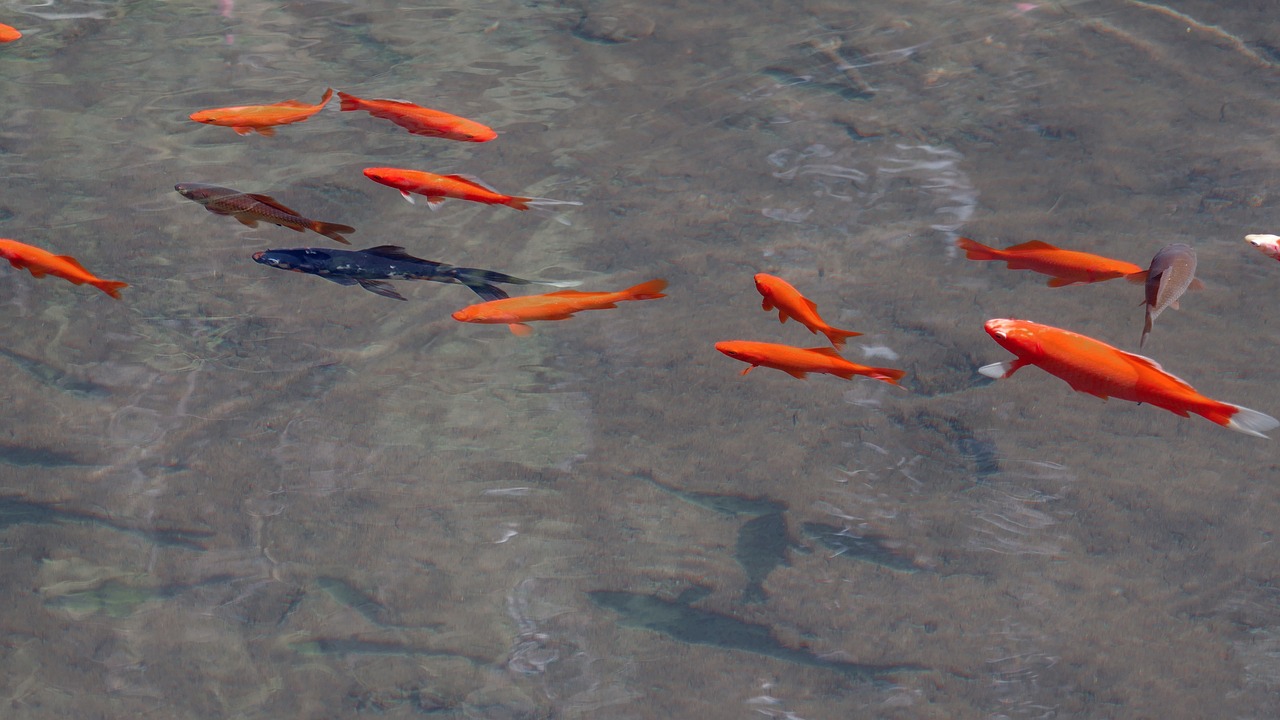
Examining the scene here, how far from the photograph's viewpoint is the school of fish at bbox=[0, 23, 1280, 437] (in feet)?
8.73

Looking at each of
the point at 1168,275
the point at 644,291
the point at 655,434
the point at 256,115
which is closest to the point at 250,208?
the point at 256,115

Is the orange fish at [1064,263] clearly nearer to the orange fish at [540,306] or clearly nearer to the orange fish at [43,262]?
the orange fish at [540,306]

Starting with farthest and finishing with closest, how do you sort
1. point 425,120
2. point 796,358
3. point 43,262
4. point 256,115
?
point 256,115 → point 425,120 → point 43,262 → point 796,358

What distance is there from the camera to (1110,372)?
2646 mm

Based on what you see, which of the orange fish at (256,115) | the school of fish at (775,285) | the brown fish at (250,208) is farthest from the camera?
the orange fish at (256,115)

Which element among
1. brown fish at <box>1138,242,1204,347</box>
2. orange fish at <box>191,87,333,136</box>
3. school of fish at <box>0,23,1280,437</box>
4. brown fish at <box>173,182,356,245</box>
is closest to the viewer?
school of fish at <box>0,23,1280,437</box>

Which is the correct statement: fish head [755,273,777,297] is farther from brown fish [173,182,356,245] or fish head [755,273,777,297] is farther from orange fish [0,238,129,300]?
orange fish [0,238,129,300]

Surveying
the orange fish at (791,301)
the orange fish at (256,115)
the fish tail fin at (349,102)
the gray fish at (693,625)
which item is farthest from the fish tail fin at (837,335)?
the orange fish at (256,115)

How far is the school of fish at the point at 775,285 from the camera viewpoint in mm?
2662

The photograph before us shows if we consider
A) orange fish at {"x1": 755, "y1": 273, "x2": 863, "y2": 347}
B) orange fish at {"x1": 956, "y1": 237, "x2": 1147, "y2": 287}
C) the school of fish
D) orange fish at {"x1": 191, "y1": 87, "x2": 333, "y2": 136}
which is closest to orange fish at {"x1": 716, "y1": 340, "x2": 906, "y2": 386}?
the school of fish

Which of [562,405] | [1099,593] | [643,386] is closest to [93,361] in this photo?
[562,405]

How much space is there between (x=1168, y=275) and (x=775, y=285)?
1.43 m

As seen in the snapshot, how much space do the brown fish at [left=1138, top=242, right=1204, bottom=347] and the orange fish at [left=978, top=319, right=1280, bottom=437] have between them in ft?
1.33

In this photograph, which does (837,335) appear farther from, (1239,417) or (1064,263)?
(1239,417)
